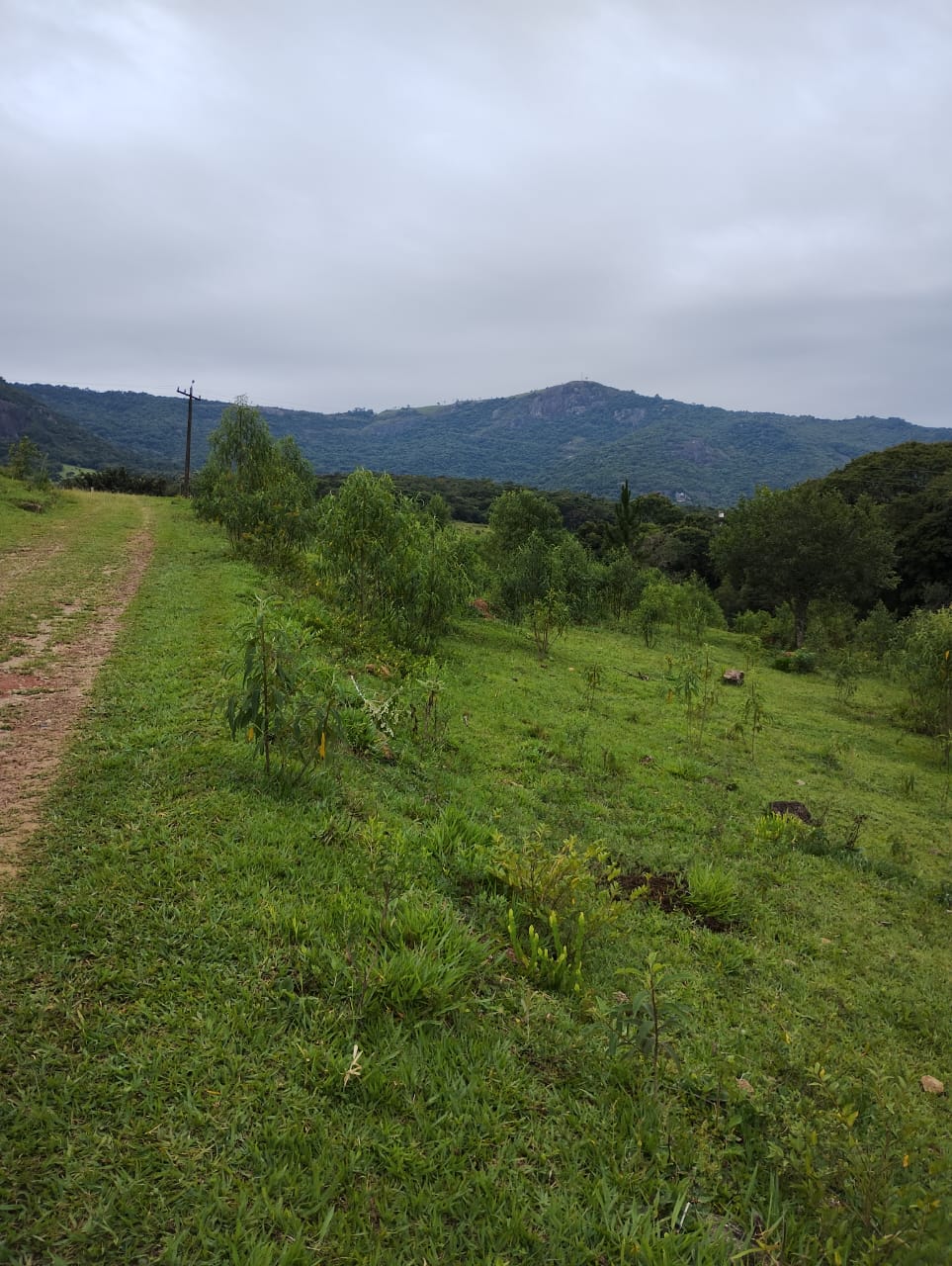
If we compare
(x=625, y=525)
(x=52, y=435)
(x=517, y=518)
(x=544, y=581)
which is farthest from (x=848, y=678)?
(x=52, y=435)

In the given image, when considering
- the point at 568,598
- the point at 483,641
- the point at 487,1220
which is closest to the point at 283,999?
the point at 487,1220

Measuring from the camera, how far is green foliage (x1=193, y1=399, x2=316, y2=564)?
17344mm

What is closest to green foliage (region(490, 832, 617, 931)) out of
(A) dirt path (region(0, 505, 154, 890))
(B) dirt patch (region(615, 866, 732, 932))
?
(B) dirt patch (region(615, 866, 732, 932))

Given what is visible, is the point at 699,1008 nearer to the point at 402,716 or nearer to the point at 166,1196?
the point at 166,1196

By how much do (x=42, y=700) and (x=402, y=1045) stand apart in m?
5.60

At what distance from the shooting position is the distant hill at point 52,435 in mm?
96875

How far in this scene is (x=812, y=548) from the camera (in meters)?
29.1

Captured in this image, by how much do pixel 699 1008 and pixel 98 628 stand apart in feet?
31.1

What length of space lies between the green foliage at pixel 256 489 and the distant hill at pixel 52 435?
3245 inches

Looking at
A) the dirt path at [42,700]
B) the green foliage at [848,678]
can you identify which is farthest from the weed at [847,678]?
the dirt path at [42,700]

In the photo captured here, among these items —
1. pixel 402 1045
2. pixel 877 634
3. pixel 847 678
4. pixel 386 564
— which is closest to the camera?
pixel 402 1045

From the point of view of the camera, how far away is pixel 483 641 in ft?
52.8

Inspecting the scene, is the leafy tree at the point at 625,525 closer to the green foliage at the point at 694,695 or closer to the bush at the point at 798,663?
the bush at the point at 798,663

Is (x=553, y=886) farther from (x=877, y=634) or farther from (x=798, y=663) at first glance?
(x=877, y=634)
